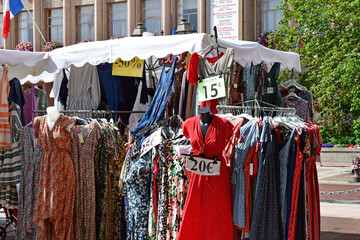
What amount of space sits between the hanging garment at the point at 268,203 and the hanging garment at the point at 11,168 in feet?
9.77

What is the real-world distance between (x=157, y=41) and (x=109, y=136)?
1.27m

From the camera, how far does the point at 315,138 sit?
5715 mm

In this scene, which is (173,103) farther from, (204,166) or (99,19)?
(99,19)

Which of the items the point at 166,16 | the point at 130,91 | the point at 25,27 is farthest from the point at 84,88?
the point at 25,27

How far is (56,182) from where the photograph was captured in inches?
255

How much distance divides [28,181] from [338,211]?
6309mm

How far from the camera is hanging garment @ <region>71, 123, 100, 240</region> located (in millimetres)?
6578

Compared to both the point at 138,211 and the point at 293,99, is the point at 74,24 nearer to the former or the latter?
the point at 293,99

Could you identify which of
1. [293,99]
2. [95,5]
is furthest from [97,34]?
[293,99]

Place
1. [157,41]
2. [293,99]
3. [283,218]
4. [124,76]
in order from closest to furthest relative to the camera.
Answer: [283,218]
[157,41]
[124,76]
[293,99]

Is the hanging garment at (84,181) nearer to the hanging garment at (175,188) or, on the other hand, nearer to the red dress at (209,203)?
the hanging garment at (175,188)

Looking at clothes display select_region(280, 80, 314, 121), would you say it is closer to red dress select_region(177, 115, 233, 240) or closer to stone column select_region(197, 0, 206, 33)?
red dress select_region(177, 115, 233, 240)

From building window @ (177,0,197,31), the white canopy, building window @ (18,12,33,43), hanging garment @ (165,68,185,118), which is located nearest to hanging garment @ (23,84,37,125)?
the white canopy

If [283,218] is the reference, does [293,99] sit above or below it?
above
